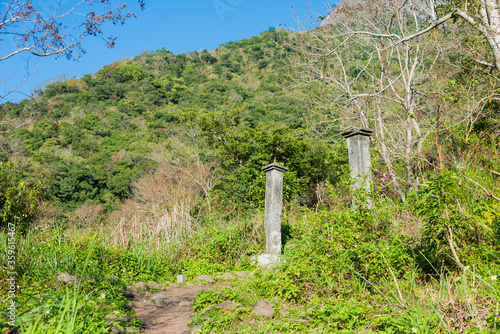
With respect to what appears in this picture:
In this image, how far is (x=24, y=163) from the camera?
18.8 meters

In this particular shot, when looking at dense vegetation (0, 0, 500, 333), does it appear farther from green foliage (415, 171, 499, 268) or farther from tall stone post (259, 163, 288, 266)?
tall stone post (259, 163, 288, 266)

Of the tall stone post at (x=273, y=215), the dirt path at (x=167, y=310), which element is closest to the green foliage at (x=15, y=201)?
the dirt path at (x=167, y=310)

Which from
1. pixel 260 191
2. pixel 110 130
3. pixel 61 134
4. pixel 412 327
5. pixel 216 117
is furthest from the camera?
pixel 110 130

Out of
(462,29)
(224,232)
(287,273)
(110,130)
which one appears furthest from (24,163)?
(462,29)

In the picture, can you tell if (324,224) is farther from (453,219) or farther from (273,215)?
(273,215)

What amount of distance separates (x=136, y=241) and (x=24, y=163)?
16.9m

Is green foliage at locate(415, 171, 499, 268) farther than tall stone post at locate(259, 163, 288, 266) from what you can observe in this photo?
No

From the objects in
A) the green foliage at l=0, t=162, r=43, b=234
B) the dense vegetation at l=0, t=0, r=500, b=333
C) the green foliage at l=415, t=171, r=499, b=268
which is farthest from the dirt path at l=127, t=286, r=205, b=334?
the green foliage at l=0, t=162, r=43, b=234

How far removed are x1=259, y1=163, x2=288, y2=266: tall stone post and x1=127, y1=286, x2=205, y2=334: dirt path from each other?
1.31 meters

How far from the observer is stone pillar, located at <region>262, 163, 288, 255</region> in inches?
225

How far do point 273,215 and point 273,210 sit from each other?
0.30 feet

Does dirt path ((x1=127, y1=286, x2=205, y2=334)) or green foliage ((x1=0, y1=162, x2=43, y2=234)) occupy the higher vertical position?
green foliage ((x1=0, y1=162, x2=43, y2=234))

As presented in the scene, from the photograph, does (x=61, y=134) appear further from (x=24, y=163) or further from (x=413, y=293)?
(x=413, y=293)

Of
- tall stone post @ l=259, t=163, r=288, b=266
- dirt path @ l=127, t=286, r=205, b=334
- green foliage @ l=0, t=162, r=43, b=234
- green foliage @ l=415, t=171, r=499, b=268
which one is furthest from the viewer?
green foliage @ l=0, t=162, r=43, b=234
